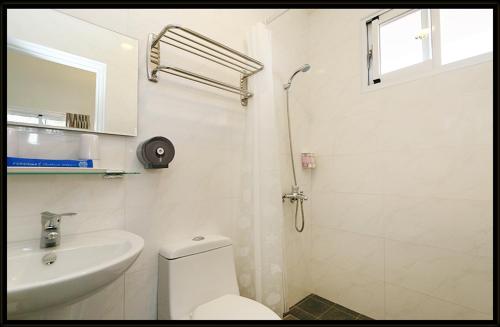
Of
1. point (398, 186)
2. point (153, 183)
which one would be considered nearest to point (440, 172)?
point (398, 186)

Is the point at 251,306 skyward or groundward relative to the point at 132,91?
groundward

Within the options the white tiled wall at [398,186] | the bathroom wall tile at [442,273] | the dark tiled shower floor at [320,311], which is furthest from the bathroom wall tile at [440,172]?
the dark tiled shower floor at [320,311]

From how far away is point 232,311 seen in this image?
1.10 meters

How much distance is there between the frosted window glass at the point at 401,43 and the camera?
5.00 ft

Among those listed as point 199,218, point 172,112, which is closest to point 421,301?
point 199,218

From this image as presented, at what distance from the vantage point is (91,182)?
1.03 metres

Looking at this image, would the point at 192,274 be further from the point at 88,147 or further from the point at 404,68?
the point at 404,68

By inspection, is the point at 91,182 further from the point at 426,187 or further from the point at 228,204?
the point at 426,187

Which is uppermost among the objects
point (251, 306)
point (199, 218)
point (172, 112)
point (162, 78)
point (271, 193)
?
point (162, 78)
